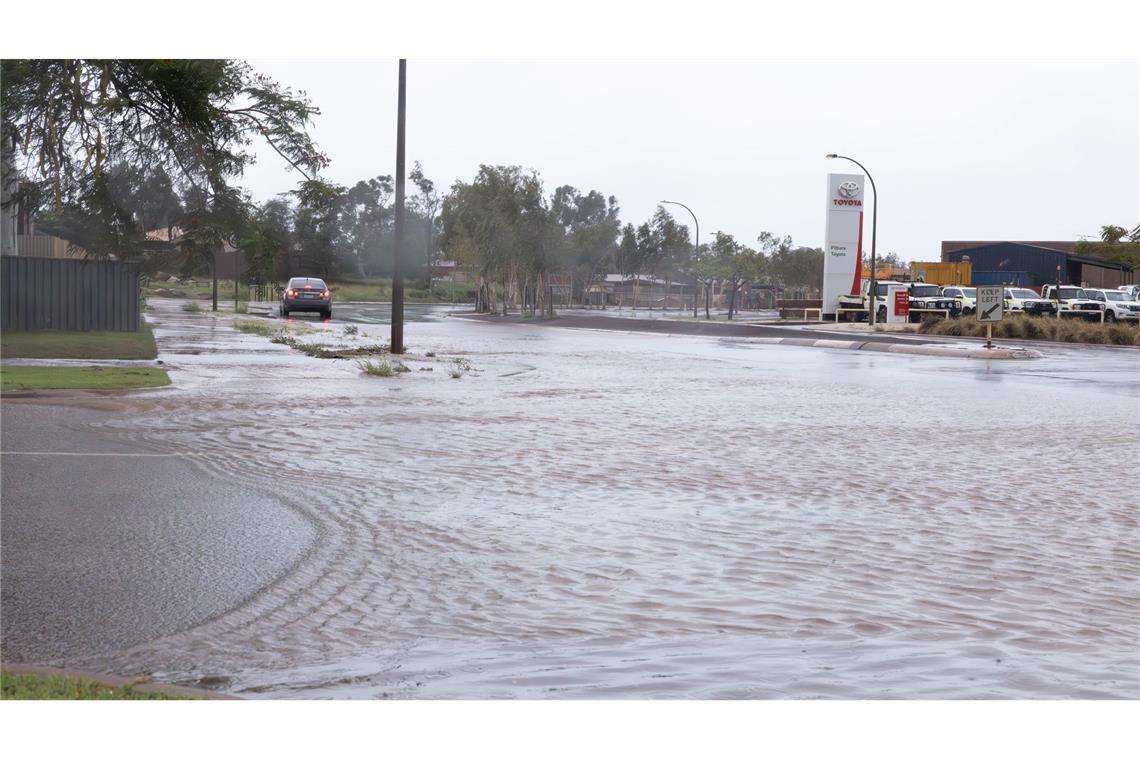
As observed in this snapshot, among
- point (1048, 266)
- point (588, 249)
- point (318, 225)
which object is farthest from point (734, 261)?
point (318, 225)

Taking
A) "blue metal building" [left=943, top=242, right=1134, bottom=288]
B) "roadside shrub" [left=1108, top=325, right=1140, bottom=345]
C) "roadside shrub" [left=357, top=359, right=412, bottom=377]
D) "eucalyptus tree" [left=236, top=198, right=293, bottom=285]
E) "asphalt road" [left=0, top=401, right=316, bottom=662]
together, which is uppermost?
"blue metal building" [left=943, top=242, right=1134, bottom=288]

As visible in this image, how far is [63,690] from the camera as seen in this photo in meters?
4.93

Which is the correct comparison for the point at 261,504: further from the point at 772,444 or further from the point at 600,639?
the point at 772,444

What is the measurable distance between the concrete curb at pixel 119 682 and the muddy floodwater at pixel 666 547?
7.2 inches

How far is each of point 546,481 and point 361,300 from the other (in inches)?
3642

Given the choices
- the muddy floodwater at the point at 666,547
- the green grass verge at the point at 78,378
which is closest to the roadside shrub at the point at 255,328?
the green grass verge at the point at 78,378

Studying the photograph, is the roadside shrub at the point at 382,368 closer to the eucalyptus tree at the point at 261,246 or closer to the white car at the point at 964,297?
the eucalyptus tree at the point at 261,246

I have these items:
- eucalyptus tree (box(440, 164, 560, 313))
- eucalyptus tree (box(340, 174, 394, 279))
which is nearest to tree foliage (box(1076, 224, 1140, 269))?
eucalyptus tree (box(440, 164, 560, 313))

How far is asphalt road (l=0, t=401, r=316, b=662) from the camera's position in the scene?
631cm

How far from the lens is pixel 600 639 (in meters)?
6.22

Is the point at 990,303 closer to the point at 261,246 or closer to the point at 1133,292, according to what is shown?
the point at 261,246

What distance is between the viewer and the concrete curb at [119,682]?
5.05m

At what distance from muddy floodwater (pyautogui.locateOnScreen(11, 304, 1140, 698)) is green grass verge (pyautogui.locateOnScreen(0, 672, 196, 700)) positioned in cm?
45

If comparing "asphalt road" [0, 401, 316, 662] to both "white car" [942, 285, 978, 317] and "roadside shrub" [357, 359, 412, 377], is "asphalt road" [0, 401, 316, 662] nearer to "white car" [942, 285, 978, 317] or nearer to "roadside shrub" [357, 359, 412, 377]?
"roadside shrub" [357, 359, 412, 377]
